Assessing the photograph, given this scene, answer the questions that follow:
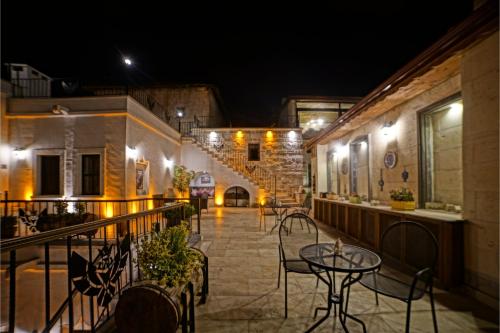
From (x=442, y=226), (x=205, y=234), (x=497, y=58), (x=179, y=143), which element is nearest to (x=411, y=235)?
(x=442, y=226)

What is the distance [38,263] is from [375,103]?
993 cm

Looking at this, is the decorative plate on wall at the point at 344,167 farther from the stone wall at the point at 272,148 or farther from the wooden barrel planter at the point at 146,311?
the wooden barrel planter at the point at 146,311

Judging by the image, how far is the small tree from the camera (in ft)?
38.4

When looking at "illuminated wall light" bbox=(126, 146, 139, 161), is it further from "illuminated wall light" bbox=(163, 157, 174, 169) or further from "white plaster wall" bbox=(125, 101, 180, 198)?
"illuminated wall light" bbox=(163, 157, 174, 169)

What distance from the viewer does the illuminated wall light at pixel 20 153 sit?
7.64 m

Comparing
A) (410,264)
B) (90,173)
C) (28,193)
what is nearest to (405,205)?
(410,264)

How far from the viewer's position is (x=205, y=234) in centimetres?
621

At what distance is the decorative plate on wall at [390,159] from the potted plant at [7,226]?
10041 millimetres

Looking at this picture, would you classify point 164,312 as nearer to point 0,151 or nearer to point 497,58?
point 497,58

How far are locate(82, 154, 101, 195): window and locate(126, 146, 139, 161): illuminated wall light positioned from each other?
109 centimetres

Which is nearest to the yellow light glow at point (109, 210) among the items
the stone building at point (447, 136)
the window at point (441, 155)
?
the stone building at point (447, 136)

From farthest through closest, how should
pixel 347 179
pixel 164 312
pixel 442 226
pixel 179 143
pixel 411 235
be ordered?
pixel 179 143 < pixel 347 179 < pixel 411 235 < pixel 442 226 < pixel 164 312

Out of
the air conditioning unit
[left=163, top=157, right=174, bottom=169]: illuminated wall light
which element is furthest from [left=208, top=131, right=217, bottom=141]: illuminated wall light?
the air conditioning unit

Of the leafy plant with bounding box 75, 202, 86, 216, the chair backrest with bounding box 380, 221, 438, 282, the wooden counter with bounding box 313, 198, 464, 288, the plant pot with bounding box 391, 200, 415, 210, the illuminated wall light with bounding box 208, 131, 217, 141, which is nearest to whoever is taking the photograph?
the wooden counter with bounding box 313, 198, 464, 288
